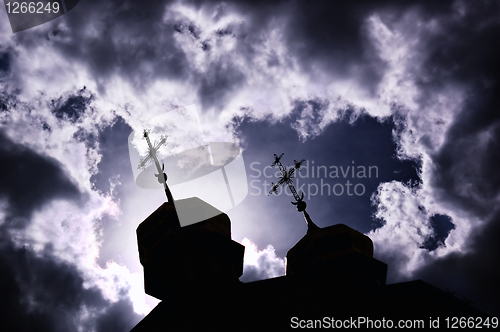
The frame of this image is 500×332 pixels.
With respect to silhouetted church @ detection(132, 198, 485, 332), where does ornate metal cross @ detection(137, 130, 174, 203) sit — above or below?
above

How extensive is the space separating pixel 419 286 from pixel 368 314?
2375mm

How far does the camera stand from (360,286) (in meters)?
10.8

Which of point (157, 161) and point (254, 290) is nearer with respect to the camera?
point (254, 290)

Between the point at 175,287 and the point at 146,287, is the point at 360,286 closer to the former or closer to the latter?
the point at 175,287

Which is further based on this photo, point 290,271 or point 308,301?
point 290,271

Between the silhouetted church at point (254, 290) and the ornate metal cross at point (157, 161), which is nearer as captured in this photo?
the silhouetted church at point (254, 290)

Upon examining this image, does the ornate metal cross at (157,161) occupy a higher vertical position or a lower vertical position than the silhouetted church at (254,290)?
higher

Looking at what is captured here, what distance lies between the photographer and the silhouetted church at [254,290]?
966 centimetres

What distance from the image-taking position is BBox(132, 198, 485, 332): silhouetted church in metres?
9.66

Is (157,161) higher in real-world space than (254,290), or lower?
higher

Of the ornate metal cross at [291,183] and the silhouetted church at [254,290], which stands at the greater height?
the ornate metal cross at [291,183]

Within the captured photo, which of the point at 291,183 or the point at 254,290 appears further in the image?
the point at 291,183

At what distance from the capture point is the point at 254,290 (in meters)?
11.7

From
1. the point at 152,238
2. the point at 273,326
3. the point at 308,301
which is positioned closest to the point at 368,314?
the point at 308,301
